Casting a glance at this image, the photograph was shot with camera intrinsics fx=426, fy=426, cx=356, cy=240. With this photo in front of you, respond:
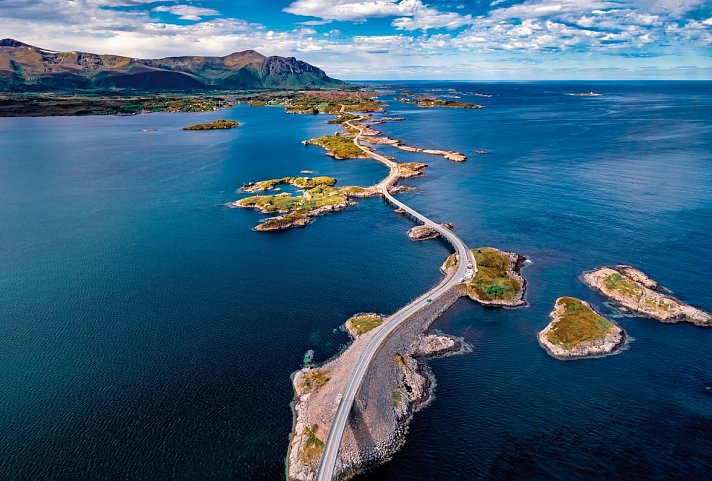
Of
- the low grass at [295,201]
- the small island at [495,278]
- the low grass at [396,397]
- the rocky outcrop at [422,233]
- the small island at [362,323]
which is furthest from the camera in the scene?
the low grass at [295,201]

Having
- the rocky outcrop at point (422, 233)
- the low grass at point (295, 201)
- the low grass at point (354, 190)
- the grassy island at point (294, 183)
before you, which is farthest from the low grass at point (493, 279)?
the grassy island at point (294, 183)

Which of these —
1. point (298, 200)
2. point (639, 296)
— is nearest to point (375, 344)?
point (639, 296)

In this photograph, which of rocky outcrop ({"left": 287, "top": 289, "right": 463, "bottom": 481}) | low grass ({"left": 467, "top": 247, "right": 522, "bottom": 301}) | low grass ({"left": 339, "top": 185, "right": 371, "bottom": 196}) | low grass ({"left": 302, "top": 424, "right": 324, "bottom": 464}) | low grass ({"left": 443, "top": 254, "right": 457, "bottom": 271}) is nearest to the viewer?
low grass ({"left": 302, "top": 424, "right": 324, "bottom": 464})

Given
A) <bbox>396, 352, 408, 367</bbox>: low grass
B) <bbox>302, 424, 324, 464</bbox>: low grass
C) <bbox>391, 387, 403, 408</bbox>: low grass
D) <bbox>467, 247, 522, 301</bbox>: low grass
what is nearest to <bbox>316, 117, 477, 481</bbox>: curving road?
<bbox>302, 424, 324, 464</bbox>: low grass

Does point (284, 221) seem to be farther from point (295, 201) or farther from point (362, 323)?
point (362, 323)

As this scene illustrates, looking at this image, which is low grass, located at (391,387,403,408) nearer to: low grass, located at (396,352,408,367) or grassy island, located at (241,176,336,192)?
low grass, located at (396,352,408,367)

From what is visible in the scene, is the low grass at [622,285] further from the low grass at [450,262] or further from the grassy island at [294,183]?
the grassy island at [294,183]
